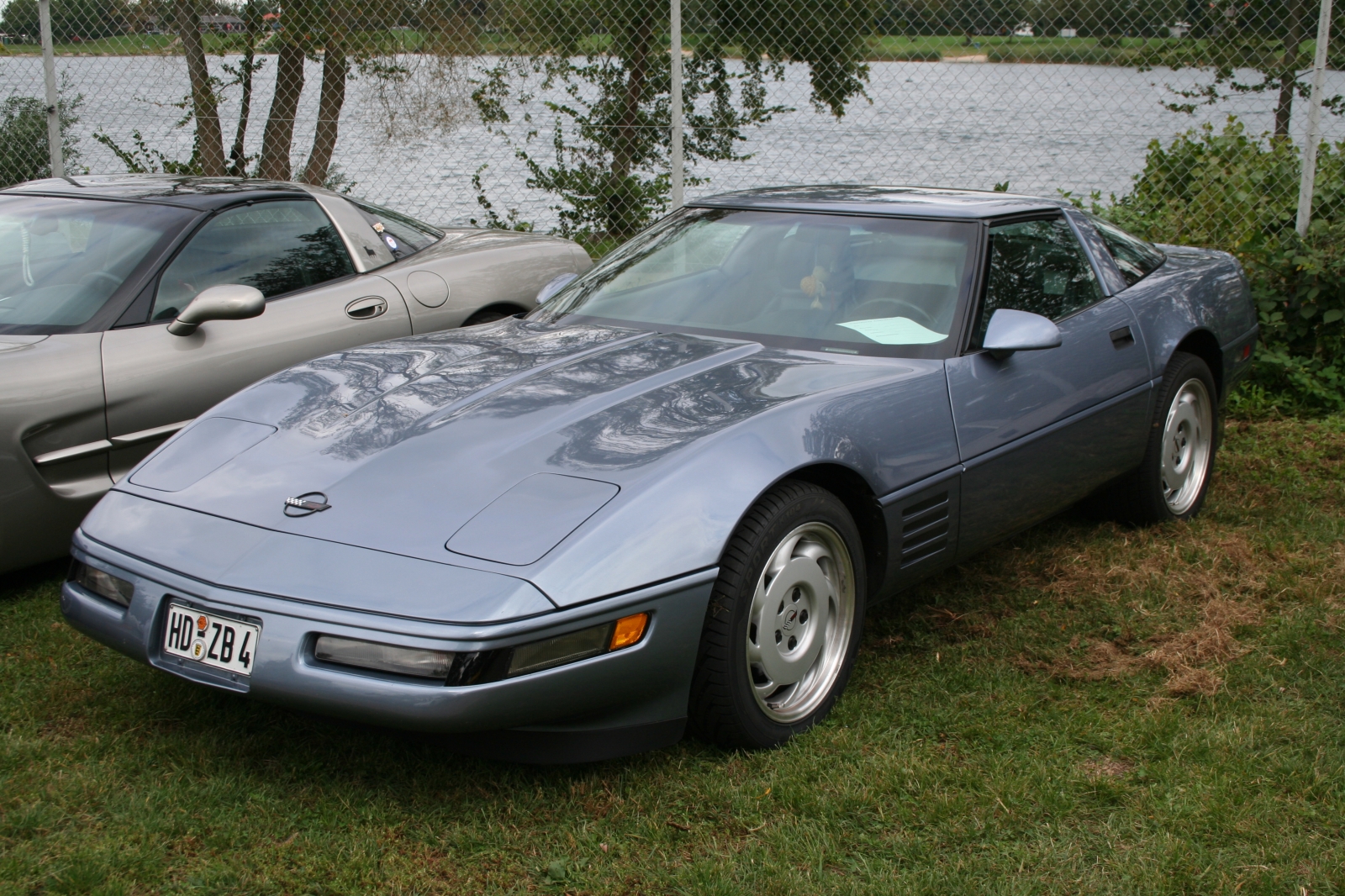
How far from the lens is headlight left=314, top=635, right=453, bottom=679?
238 cm

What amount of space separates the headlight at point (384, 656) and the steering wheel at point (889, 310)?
1.79m

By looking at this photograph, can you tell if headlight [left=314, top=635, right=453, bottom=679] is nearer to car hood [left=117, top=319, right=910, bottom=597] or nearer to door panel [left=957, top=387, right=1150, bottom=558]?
car hood [left=117, top=319, right=910, bottom=597]

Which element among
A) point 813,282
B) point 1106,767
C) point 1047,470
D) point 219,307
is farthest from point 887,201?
point 219,307

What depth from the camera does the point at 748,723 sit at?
281 centimetres

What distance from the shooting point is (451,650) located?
93.0 inches

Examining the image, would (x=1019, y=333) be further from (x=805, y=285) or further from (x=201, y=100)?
(x=201, y=100)

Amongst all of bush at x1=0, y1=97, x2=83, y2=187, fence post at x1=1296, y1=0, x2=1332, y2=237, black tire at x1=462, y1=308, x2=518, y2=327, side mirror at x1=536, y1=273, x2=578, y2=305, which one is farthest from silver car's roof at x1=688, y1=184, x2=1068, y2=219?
bush at x1=0, y1=97, x2=83, y2=187

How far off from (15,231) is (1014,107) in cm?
514

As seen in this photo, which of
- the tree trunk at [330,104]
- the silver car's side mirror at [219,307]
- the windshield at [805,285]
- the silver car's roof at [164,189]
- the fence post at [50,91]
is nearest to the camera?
the windshield at [805,285]

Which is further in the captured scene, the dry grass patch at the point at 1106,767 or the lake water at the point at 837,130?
the lake water at the point at 837,130

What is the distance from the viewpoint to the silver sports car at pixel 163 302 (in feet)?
12.3

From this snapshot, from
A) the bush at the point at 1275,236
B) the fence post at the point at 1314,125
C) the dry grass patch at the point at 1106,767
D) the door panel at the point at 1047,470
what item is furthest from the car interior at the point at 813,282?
the fence post at the point at 1314,125

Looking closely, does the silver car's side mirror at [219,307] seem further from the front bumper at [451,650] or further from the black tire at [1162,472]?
the black tire at [1162,472]

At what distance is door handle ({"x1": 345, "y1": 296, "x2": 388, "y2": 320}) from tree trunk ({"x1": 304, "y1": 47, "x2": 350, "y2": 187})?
376cm
